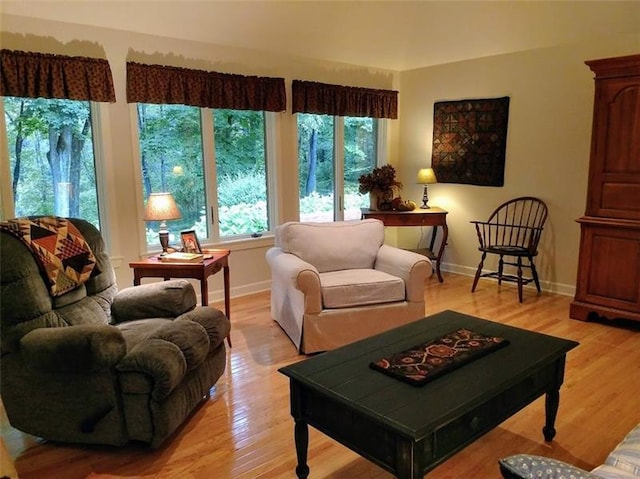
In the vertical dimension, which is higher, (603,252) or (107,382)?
(603,252)

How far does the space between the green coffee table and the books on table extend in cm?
156

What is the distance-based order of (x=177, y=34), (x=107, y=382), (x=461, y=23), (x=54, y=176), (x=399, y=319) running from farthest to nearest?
(x=461, y=23), (x=177, y=34), (x=54, y=176), (x=399, y=319), (x=107, y=382)

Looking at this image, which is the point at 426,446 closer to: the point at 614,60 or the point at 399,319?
the point at 399,319

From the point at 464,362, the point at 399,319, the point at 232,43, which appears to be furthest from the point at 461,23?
the point at 464,362

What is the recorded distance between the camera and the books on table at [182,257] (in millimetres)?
3211

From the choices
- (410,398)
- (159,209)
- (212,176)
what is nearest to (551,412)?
(410,398)

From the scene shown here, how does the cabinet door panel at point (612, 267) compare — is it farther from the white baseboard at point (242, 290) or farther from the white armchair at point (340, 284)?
the white baseboard at point (242, 290)

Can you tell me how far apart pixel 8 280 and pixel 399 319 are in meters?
2.31

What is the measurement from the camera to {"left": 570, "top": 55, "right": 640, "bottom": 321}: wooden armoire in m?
3.46

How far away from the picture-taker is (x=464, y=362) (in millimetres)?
1875

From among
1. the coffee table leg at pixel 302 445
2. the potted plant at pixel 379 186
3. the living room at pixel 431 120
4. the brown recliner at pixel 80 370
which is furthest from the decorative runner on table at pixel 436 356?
the potted plant at pixel 379 186

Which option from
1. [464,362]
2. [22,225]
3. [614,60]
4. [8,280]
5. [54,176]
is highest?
[614,60]

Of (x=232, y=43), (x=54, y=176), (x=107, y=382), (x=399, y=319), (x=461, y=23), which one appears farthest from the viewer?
(x=461, y=23)

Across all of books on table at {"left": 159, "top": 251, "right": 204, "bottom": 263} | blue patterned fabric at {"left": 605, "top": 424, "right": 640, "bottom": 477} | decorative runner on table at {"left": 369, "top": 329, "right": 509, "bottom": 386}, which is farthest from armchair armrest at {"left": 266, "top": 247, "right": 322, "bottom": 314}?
blue patterned fabric at {"left": 605, "top": 424, "right": 640, "bottom": 477}
